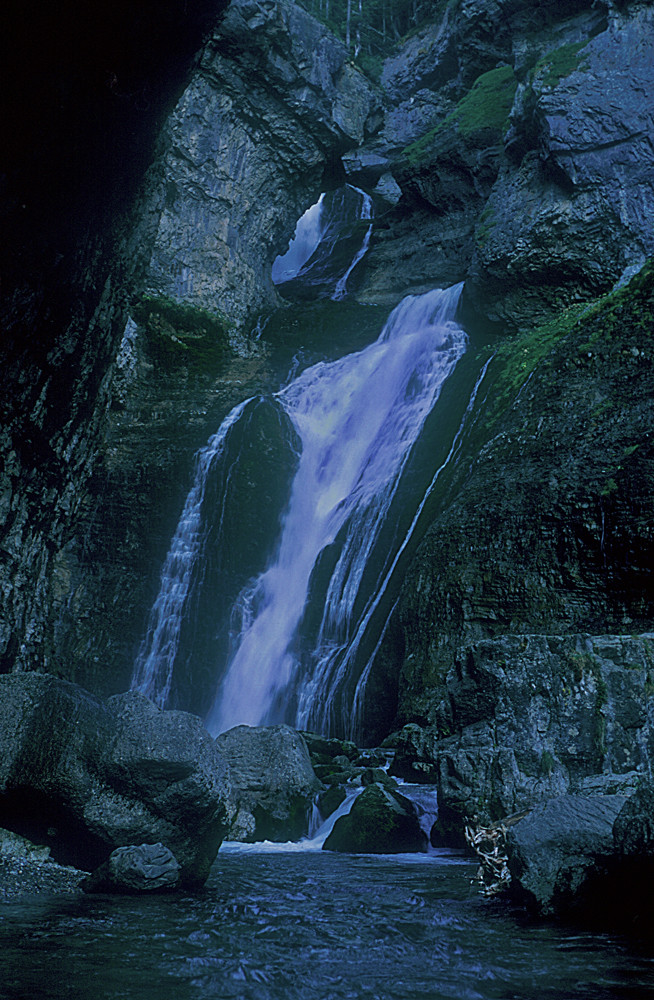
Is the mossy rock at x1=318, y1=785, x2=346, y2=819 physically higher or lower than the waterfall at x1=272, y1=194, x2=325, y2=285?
lower

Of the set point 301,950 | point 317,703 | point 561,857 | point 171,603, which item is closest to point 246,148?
point 171,603

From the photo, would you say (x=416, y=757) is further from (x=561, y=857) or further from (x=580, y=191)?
(x=580, y=191)

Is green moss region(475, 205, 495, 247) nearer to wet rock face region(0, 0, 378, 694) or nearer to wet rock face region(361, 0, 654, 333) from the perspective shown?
wet rock face region(361, 0, 654, 333)

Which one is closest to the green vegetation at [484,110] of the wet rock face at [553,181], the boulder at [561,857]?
the wet rock face at [553,181]

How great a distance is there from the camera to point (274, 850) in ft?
27.0

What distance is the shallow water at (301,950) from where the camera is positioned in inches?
138

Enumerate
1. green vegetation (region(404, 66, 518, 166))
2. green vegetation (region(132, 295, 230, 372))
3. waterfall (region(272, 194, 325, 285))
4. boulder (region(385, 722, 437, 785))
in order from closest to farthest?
1. boulder (region(385, 722, 437, 785))
2. green vegetation (region(132, 295, 230, 372))
3. green vegetation (region(404, 66, 518, 166))
4. waterfall (region(272, 194, 325, 285))

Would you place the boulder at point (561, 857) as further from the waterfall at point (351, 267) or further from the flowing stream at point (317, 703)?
the waterfall at point (351, 267)

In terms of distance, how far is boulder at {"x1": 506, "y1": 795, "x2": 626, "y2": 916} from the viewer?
472 cm

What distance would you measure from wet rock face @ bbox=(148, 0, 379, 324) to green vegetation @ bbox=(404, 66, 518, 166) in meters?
3.06

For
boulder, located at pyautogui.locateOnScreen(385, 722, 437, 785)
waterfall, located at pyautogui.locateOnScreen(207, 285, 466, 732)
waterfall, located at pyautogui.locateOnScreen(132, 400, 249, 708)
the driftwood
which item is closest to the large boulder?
the driftwood

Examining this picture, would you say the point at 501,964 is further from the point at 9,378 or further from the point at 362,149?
the point at 362,149

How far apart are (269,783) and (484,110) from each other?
2781 cm

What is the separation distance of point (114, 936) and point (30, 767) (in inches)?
70.3
